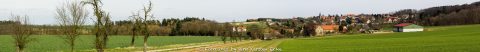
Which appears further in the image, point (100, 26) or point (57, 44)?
point (57, 44)

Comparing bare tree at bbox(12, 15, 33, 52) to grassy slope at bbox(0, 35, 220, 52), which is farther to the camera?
grassy slope at bbox(0, 35, 220, 52)

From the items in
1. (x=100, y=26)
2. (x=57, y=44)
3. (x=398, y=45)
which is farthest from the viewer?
(x=57, y=44)

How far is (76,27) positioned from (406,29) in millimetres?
113453

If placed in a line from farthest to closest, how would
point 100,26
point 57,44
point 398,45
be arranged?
point 57,44 → point 398,45 → point 100,26

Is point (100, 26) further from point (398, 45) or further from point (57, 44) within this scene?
point (57, 44)

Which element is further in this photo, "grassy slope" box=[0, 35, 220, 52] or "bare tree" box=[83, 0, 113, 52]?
"grassy slope" box=[0, 35, 220, 52]

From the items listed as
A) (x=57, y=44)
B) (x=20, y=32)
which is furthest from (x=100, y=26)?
(x=57, y=44)

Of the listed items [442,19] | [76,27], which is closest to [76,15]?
[76,27]

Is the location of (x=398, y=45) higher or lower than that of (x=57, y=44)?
higher

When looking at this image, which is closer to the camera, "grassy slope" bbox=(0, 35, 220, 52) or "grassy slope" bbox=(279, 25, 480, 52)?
"grassy slope" bbox=(279, 25, 480, 52)

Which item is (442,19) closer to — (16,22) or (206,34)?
(206,34)

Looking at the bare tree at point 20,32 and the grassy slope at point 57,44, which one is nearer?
the bare tree at point 20,32

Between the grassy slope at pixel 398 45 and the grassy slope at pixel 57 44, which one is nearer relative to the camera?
the grassy slope at pixel 398 45

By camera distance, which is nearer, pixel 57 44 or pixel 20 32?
pixel 20 32
